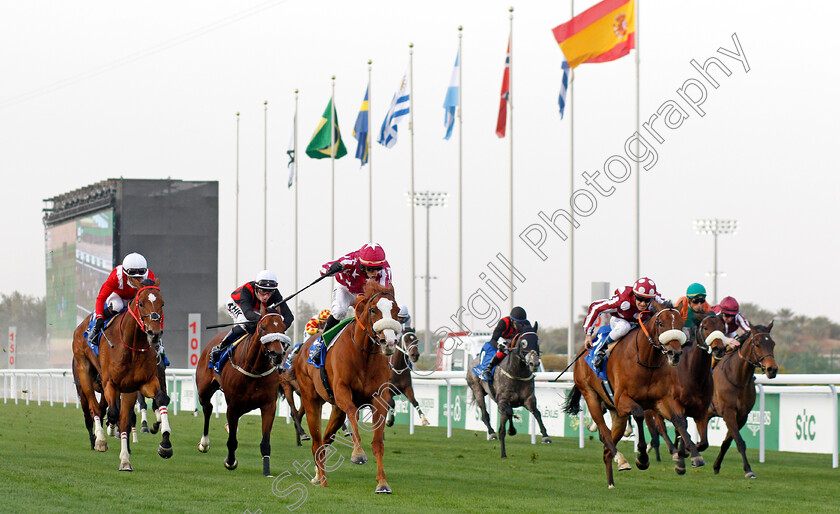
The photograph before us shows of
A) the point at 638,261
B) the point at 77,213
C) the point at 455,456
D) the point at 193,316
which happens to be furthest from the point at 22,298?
the point at 455,456

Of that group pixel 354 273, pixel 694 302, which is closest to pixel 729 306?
pixel 694 302

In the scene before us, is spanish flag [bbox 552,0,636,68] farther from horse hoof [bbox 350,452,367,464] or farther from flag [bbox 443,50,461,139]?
horse hoof [bbox 350,452,367,464]

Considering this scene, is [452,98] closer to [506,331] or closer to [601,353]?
[506,331]

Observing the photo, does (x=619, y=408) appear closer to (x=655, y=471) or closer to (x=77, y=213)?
(x=655, y=471)

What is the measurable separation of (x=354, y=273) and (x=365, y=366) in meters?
1.16

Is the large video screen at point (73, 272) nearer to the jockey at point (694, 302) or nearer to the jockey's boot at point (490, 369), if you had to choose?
the jockey's boot at point (490, 369)

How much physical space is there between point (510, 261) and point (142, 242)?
59.0ft

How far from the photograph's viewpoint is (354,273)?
10.6 m

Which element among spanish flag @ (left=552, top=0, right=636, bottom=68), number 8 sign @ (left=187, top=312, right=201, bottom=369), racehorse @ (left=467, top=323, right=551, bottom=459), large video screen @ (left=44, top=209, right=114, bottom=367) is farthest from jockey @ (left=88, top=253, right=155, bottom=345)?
large video screen @ (left=44, top=209, right=114, bottom=367)

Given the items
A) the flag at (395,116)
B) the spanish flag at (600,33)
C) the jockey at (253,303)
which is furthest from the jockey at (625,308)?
the flag at (395,116)

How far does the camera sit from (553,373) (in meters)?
17.9

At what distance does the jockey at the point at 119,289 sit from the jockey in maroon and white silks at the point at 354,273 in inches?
103

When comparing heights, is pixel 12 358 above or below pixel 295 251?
below

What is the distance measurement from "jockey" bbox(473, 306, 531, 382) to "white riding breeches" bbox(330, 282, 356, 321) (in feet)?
20.8
